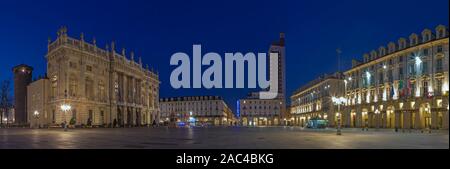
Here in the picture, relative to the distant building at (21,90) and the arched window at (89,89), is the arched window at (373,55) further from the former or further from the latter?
the distant building at (21,90)

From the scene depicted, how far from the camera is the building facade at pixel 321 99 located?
403ft

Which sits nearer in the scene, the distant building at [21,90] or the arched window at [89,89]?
the arched window at [89,89]

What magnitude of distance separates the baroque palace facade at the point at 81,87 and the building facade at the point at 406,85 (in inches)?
2395

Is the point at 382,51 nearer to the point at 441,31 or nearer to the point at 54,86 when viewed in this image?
the point at 441,31

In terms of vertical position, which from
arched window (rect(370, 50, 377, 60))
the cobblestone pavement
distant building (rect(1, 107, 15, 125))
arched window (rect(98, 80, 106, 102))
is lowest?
distant building (rect(1, 107, 15, 125))

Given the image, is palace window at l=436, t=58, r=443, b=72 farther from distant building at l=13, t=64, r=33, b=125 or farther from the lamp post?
distant building at l=13, t=64, r=33, b=125

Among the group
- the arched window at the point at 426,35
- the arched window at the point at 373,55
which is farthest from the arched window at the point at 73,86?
the arched window at the point at 426,35

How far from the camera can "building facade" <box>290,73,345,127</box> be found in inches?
4830

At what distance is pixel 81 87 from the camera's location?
9856 centimetres

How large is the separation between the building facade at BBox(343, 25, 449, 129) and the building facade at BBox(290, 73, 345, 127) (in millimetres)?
11843

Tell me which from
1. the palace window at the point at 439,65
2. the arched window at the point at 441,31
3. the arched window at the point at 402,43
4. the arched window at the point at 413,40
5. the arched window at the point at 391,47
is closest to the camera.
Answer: the arched window at the point at 441,31

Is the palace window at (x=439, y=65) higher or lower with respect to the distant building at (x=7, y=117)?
higher

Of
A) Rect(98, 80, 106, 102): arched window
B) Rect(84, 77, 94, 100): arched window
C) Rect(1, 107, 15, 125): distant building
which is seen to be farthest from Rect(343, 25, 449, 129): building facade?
Rect(1, 107, 15, 125): distant building
